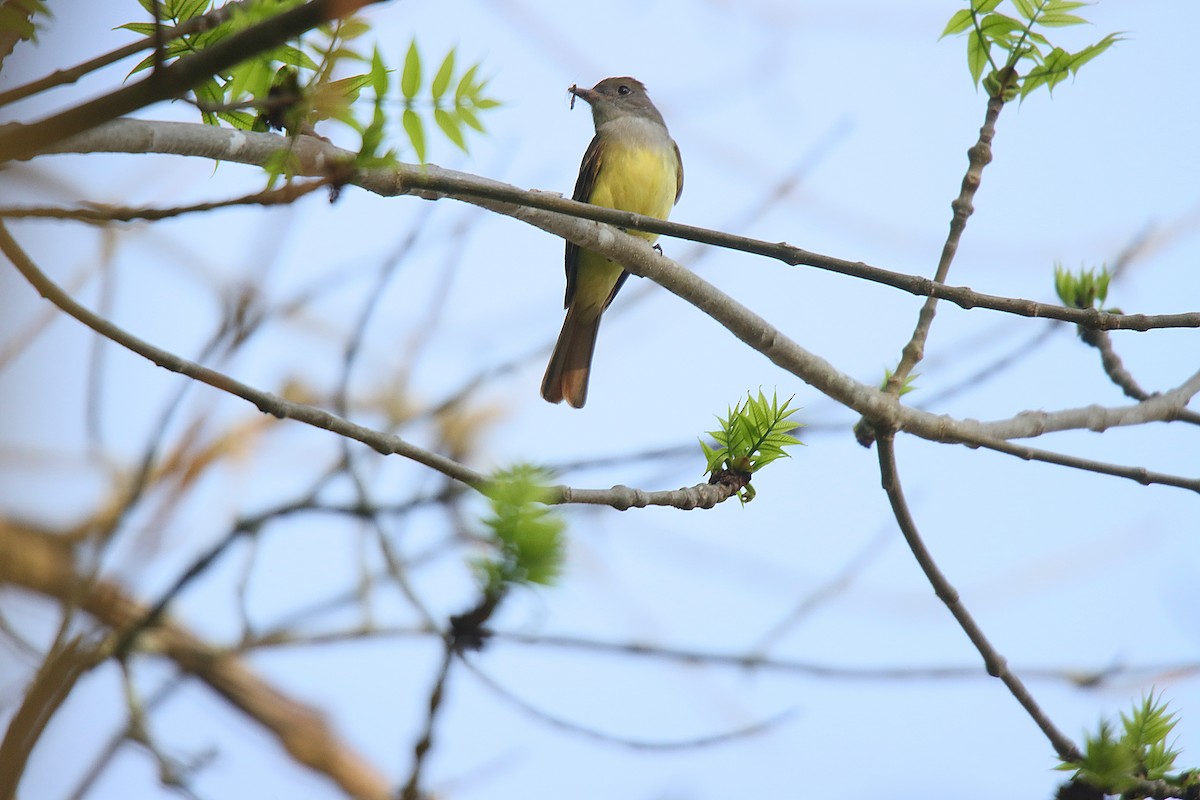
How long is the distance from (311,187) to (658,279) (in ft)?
5.15

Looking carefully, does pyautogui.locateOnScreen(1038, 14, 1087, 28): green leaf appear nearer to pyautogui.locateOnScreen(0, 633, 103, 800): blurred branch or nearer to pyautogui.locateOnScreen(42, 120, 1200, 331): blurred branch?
pyautogui.locateOnScreen(42, 120, 1200, 331): blurred branch

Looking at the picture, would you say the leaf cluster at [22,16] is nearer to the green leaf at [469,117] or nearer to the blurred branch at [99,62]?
the blurred branch at [99,62]

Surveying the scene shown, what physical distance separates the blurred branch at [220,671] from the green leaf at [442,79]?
220cm

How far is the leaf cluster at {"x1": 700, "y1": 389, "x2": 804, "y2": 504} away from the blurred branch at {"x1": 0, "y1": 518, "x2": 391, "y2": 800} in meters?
1.82

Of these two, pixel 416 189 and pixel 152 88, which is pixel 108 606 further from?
pixel 152 88

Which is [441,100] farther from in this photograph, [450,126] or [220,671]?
[220,671]

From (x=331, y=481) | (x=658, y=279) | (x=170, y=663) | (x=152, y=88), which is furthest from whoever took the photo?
(x=170, y=663)

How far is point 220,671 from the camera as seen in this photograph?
4.64 metres

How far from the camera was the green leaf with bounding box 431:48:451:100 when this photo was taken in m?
1.89

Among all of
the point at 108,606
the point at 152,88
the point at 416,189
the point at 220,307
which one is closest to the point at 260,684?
the point at 108,606

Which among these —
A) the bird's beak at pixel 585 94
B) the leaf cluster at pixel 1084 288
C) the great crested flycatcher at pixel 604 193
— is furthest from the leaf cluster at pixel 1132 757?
the bird's beak at pixel 585 94

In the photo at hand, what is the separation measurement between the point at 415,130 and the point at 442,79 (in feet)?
0.40

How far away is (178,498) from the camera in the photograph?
3.49 meters

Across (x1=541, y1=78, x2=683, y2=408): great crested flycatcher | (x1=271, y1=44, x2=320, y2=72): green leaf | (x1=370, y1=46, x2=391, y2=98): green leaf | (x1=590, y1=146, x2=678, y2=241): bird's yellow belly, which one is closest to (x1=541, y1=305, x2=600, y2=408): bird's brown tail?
(x1=541, y1=78, x2=683, y2=408): great crested flycatcher
